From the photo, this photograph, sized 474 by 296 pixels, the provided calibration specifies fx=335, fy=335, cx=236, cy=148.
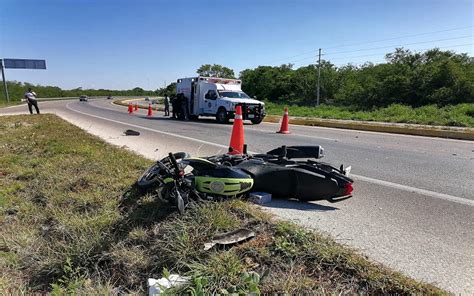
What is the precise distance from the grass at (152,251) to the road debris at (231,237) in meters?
0.06

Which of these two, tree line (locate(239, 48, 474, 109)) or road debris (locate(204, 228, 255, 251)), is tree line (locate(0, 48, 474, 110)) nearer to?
tree line (locate(239, 48, 474, 109))

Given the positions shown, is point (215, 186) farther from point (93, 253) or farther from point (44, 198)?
point (44, 198)

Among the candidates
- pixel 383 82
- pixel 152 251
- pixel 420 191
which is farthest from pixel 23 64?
pixel 420 191

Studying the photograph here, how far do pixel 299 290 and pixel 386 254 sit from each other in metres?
0.93

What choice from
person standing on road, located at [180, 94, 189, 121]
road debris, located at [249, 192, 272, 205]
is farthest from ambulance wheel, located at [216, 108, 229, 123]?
road debris, located at [249, 192, 272, 205]

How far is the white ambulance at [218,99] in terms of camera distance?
1644 cm

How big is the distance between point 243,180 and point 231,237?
2.84 feet

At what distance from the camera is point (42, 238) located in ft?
11.0

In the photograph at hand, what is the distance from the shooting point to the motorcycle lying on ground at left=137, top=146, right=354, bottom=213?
3273 mm

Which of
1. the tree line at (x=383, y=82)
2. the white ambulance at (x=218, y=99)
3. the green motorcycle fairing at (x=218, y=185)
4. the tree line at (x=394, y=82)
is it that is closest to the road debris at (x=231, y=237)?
the green motorcycle fairing at (x=218, y=185)

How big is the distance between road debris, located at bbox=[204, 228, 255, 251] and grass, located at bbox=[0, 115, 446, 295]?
6cm

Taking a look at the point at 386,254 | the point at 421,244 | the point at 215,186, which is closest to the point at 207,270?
the point at 215,186

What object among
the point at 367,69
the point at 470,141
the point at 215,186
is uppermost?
the point at 367,69

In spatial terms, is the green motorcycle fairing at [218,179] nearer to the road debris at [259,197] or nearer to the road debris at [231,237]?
the road debris at [259,197]
